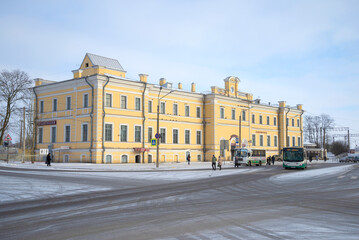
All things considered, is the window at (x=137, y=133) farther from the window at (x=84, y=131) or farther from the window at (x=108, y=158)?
the window at (x=84, y=131)

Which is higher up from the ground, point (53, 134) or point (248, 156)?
point (53, 134)

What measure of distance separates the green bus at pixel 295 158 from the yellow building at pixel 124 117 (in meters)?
7.43

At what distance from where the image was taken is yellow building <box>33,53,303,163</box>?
44.2 metres

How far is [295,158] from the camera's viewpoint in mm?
38281

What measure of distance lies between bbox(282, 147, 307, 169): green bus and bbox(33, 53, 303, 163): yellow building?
7.43 metres

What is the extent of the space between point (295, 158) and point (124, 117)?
73.5 feet

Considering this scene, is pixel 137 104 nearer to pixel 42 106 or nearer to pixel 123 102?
pixel 123 102

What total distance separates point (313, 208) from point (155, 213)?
17.0ft

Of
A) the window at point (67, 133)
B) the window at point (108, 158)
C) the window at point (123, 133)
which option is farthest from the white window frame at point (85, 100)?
the window at point (108, 158)

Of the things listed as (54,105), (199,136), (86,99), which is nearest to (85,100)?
(86,99)

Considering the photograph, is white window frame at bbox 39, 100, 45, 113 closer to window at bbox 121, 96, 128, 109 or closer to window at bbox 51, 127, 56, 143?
window at bbox 51, 127, 56, 143

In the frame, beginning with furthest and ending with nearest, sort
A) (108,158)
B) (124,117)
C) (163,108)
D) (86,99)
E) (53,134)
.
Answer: (163,108) < (53,134) < (124,117) < (86,99) < (108,158)

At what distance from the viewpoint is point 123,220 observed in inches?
358

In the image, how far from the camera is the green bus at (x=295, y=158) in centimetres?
3800
